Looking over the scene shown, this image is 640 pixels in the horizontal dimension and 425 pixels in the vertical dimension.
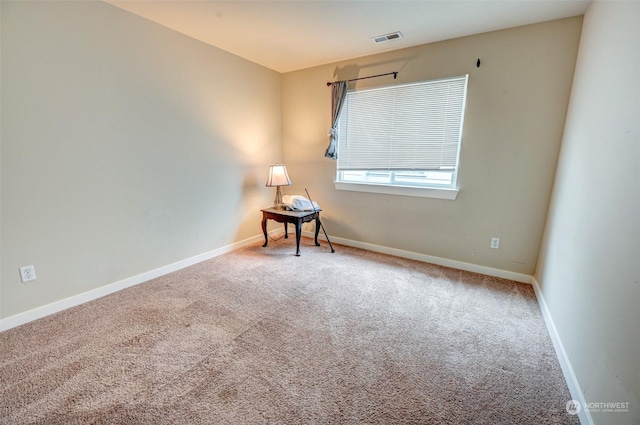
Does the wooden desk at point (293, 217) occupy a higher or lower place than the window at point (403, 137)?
lower

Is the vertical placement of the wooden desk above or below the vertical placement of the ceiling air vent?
below

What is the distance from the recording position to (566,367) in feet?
5.20

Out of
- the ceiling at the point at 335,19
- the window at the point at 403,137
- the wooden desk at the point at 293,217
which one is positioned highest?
the ceiling at the point at 335,19

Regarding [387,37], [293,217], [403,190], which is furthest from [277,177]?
[387,37]

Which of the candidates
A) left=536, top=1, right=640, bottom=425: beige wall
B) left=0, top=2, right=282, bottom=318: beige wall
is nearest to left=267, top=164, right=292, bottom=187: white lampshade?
left=0, top=2, right=282, bottom=318: beige wall

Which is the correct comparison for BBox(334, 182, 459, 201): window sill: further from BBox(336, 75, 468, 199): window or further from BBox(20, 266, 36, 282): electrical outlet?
BBox(20, 266, 36, 282): electrical outlet

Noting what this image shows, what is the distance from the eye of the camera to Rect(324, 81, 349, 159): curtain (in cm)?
346

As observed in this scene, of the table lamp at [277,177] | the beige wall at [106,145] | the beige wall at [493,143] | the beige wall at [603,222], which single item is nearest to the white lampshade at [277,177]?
the table lamp at [277,177]

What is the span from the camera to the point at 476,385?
1.50 m

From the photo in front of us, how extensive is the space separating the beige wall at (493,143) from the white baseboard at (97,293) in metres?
2.16

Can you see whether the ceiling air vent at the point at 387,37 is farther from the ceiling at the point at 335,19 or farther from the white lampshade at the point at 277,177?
the white lampshade at the point at 277,177

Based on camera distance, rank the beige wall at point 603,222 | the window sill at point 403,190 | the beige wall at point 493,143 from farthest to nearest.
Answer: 1. the window sill at point 403,190
2. the beige wall at point 493,143
3. the beige wall at point 603,222

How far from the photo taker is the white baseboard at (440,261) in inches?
110

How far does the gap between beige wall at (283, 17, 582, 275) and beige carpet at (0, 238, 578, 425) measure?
0.56 meters
